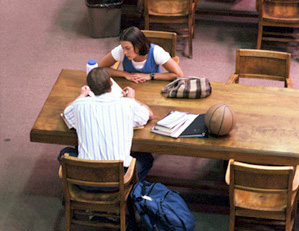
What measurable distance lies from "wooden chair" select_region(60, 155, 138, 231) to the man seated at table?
19cm

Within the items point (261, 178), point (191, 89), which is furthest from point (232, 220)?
point (191, 89)

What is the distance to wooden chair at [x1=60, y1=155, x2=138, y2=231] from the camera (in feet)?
11.3

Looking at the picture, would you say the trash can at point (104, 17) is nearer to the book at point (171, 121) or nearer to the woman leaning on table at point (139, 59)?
the woman leaning on table at point (139, 59)

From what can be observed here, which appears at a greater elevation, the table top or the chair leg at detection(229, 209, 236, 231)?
the table top

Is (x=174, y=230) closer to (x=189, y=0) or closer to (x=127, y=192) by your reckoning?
(x=127, y=192)

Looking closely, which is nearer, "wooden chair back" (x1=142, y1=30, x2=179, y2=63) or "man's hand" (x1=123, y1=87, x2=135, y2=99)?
"man's hand" (x1=123, y1=87, x2=135, y2=99)

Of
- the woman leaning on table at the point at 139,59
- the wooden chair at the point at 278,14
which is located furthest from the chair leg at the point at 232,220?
the wooden chair at the point at 278,14

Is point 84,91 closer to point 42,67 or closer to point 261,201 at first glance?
point 261,201

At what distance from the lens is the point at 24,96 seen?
574 centimetres

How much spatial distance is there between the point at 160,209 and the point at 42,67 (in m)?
3.18

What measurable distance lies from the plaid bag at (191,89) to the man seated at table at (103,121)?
49 centimetres

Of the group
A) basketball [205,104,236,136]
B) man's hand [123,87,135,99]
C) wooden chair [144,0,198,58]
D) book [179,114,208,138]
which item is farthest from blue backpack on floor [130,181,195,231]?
wooden chair [144,0,198,58]

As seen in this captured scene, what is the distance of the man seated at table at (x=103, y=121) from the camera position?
3.65 meters

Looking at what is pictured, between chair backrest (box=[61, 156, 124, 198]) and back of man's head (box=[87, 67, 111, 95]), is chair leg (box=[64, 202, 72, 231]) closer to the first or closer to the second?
chair backrest (box=[61, 156, 124, 198])
